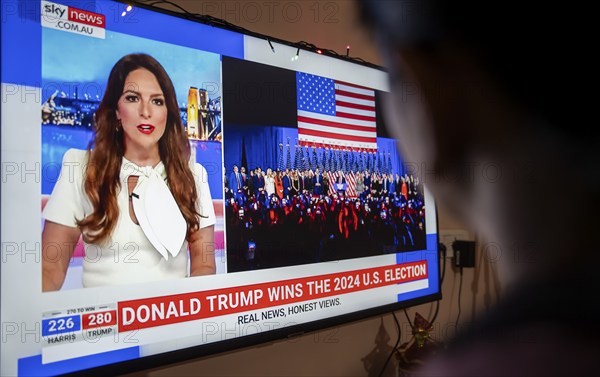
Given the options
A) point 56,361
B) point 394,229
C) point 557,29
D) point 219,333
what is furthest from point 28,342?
point 394,229

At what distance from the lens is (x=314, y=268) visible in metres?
1.46

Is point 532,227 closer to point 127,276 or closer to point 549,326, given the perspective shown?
point 549,326

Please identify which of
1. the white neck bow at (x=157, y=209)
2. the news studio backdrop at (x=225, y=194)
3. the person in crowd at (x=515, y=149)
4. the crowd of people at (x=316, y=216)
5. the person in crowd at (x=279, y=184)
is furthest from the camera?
the person in crowd at (x=279, y=184)

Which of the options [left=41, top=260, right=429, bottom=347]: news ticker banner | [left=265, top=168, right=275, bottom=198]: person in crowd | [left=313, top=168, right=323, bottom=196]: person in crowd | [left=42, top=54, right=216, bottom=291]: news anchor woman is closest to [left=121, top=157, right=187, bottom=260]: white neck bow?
[left=42, top=54, right=216, bottom=291]: news anchor woman

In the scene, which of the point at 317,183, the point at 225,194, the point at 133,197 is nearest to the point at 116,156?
the point at 133,197

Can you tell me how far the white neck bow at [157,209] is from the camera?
3.62 feet

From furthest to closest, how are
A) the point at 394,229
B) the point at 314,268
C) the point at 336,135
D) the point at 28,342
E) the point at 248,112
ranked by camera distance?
1. the point at 394,229
2. the point at 336,135
3. the point at 314,268
4. the point at 248,112
5. the point at 28,342

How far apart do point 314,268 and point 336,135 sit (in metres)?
0.43

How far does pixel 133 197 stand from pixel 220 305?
0.34 m

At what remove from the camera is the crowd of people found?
1.30 metres

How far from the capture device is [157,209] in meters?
1.13

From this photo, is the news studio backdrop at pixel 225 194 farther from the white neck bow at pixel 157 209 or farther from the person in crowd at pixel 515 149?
the person in crowd at pixel 515 149

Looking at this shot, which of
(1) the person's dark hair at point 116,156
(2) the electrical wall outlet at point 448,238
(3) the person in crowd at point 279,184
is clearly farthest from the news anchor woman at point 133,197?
(2) the electrical wall outlet at point 448,238

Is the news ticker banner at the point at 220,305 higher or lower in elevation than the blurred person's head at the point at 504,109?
lower
